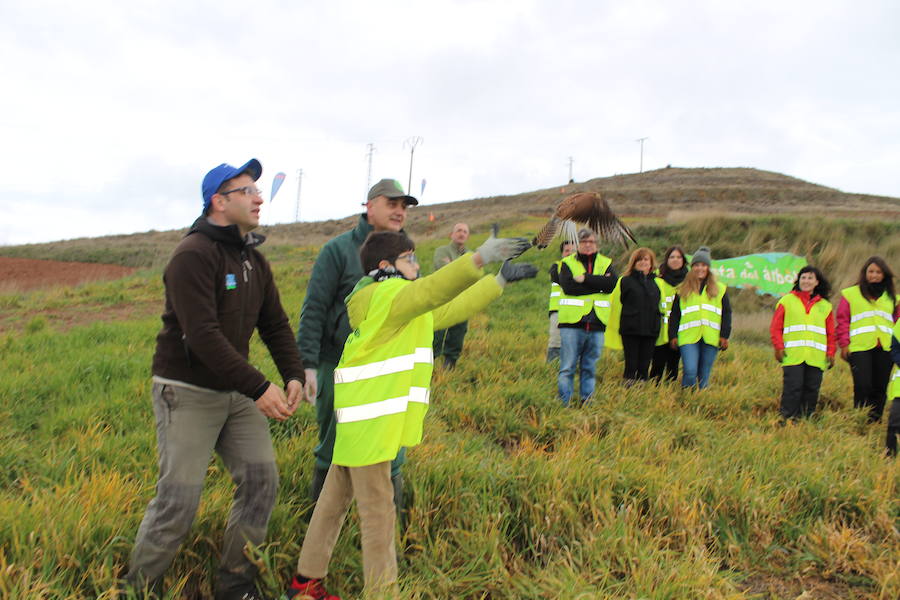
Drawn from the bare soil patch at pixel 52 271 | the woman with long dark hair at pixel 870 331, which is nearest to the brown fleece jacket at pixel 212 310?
the woman with long dark hair at pixel 870 331

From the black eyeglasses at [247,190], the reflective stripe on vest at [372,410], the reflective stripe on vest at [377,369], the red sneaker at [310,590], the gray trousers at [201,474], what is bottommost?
the red sneaker at [310,590]

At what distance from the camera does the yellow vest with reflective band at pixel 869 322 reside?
19.1 feet

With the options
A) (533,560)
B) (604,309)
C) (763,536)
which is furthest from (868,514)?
(604,309)

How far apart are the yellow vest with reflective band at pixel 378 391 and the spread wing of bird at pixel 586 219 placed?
101cm

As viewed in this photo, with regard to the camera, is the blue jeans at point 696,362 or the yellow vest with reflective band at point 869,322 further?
the blue jeans at point 696,362

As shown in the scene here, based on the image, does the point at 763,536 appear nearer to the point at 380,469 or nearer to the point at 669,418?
the point at 669,418

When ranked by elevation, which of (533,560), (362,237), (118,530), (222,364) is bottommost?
(533,560)

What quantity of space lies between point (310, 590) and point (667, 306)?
5.89 metres

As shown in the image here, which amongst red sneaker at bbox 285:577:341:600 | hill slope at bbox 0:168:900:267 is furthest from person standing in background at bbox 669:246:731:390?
hill slope at bbox 0:168:900:267

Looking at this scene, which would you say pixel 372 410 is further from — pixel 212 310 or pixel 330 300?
pixel 330 300

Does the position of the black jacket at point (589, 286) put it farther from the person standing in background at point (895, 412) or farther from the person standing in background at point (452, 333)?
the person standing in background at point (895, 412)

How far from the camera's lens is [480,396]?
536 centimetres

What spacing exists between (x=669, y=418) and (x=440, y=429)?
2241 mm

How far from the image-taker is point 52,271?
1156 inches
